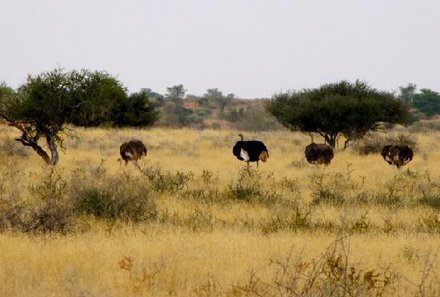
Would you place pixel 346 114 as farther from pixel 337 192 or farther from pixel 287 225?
pixel 287 225

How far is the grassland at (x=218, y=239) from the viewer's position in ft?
18.1

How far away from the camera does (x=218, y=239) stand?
24.7ft

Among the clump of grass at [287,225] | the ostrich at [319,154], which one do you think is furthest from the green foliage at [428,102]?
the clump of grass at [287,225]

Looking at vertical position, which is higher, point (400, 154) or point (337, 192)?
point (400, 154)

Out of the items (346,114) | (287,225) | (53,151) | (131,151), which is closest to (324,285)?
(287,225)

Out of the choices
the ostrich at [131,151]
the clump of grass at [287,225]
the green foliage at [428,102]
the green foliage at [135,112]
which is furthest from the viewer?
the green foliage at [428,102]

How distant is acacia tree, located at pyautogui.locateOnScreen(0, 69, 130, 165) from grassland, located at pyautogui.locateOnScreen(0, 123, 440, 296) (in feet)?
8.26

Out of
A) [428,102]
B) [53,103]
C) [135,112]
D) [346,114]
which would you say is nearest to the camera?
[53,103]

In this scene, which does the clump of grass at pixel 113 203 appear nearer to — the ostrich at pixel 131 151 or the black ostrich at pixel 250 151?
the ostrich at pixel 131 151

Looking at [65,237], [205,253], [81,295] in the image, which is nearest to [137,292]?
[81,295]

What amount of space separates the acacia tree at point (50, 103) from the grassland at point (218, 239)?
2.52 m

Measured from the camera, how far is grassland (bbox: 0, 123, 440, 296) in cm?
552

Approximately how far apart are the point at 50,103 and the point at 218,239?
471 inches

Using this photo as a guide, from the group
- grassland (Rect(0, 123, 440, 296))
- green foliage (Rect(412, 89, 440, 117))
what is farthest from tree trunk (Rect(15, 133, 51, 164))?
green foliage (Rect(412, 89, 440, 117))
